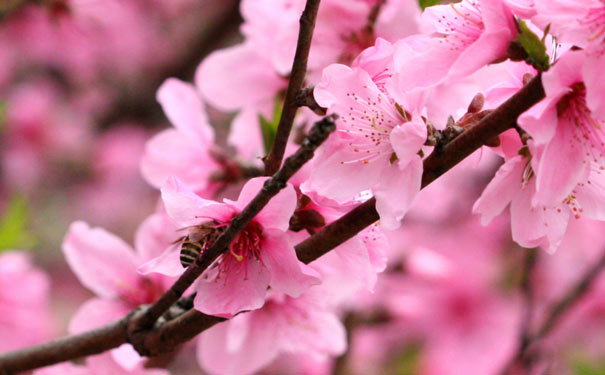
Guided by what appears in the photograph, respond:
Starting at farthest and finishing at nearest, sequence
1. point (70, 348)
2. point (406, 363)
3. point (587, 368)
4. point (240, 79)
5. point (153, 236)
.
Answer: point (406, 363) < point (587, 368) < point (240, 79) < point (153, 236) < point (70, 348)

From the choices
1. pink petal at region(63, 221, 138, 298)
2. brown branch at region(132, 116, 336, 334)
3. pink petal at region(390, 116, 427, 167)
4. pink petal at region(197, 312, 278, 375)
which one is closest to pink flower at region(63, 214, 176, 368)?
pink petal at region(63, 221, 138, 298)

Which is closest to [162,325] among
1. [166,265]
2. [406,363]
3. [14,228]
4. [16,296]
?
[166,265]

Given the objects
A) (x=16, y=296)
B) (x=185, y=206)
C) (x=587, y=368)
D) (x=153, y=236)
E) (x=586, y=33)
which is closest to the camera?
(x=586, y=33)

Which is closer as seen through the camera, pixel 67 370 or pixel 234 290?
pixel 234 290

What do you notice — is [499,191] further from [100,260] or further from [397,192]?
[100,260]

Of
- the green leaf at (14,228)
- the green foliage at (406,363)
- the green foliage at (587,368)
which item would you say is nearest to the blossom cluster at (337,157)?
the green leaf at (14,228)

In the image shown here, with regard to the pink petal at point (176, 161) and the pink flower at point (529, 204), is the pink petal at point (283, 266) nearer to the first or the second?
the pink flower at point (529, 204)
